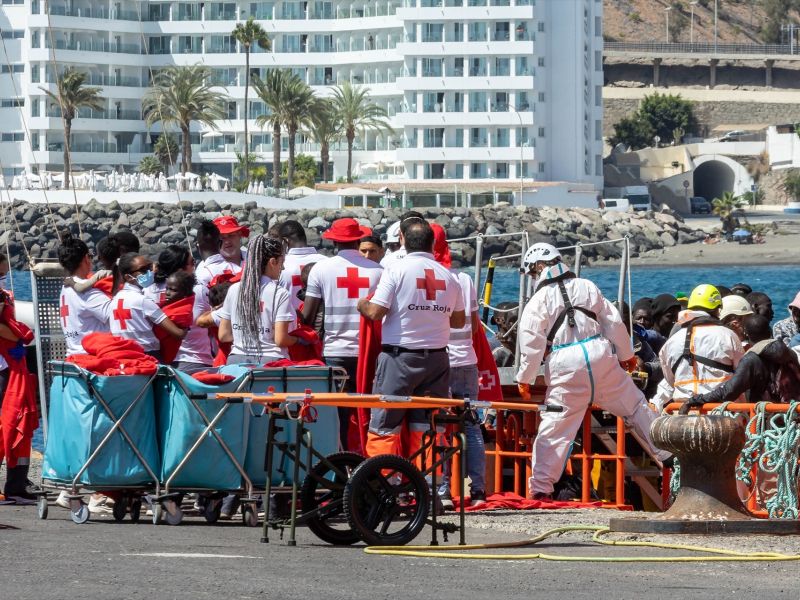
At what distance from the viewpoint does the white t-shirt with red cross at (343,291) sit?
9.52m

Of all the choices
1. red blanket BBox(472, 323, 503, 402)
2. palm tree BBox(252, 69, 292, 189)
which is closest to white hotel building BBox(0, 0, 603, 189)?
palm tree BBox(252, 69, 292, 189)

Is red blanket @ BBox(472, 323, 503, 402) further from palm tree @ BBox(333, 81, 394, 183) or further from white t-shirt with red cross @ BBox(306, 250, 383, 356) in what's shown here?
palm tree @ BBox(333, 81, 394, 183)

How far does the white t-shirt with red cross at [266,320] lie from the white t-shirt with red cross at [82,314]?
116cm

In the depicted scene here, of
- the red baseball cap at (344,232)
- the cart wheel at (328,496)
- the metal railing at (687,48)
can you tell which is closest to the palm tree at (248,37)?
the metal railing at (687,48)

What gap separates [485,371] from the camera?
33.6ft

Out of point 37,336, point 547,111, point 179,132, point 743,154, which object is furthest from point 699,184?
point 37,336

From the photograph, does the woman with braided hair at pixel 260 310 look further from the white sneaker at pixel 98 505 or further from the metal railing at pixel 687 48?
the metal railing at pixel 687 48

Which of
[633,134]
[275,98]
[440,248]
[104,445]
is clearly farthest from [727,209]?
[104,445]

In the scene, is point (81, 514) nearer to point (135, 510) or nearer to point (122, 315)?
point (135, 510)

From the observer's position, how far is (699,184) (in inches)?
5295

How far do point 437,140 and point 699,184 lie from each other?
4312cm

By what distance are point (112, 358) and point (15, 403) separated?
144 centimetres

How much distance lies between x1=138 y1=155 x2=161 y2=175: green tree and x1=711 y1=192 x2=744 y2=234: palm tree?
150 feet

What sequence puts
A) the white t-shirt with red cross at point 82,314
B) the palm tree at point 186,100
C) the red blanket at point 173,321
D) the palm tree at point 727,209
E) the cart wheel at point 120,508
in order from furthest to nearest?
the palm tree at point 727,209 < the palm tree at point 186,100 < the white t-shirt with red cross at point 82,314 < the red blanket at point 173,321 < the cart wheel at point 120,508
